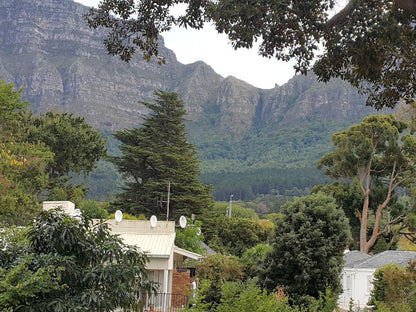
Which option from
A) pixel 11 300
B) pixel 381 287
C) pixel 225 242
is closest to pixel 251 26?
pixel 11 300

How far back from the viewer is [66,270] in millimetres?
10508

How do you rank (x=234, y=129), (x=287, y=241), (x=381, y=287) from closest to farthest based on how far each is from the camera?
(x=287, y=241)
(x=381, y=287)
(x=234, y=129)

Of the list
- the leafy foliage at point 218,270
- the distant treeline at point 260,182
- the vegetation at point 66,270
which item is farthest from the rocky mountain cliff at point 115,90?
the vegetation at point 66,270

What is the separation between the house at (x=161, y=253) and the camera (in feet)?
75.8

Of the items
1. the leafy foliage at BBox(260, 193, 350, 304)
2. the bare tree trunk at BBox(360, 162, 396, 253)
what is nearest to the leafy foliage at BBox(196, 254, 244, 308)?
the leafy foliage at BBox(260, 193, 350, 304)

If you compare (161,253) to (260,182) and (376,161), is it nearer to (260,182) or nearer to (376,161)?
(376,161)

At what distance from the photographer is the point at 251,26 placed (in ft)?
28.0

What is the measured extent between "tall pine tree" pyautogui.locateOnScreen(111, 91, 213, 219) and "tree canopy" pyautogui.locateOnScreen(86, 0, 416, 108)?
38.5 m

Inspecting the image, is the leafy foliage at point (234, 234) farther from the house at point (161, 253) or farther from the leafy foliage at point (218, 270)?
the leafy foliage at point (218, 270)

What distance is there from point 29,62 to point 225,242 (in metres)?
153

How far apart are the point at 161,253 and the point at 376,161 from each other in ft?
101

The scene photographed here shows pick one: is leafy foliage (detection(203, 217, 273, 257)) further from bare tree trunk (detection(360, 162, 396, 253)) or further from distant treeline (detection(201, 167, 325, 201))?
distant treeline (detection(201, 167, 325, 201))

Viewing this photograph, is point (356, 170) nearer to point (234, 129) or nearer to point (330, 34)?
point (330, 34)

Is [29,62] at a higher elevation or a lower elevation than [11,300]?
higher
